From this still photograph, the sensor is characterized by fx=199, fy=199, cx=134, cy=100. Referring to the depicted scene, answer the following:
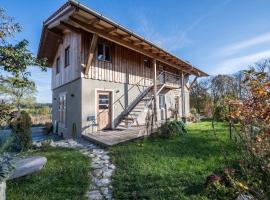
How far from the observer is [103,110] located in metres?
10.8

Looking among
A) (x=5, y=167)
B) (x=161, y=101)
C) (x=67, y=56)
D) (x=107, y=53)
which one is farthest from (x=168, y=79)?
(x=5, y=167)

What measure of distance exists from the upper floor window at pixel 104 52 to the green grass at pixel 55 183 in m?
6.46

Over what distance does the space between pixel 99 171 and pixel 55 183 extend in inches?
45.2

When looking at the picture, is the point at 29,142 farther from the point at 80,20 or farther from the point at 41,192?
the point at 80,20

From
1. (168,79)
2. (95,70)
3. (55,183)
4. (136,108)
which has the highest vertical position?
(168,79)

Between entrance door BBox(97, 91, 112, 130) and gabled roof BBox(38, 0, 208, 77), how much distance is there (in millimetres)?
2955

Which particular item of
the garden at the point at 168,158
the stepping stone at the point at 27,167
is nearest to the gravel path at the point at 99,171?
the garden at the point at 168,158

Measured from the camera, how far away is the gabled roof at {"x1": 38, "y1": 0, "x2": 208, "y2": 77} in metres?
7.98

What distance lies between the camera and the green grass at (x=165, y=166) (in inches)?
161

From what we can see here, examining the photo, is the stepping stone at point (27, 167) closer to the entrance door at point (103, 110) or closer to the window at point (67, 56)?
the entrance door at point (103, 110)

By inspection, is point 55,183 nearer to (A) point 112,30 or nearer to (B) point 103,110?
(B) point 103,110

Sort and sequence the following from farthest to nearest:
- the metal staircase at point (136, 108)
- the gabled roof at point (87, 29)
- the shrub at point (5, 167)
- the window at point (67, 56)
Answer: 1. the window at point (67, 56)
2. the metal staircase at point (136, 108)
3. the gabled roof at point (87, 29)
4. the shrub at point (5, 167)

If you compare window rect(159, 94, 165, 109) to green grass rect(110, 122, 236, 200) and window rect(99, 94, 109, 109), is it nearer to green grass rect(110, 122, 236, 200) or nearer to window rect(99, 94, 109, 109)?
window rect(99, 94, 109, 109)

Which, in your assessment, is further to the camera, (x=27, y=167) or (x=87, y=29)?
(x=87, y=29)
